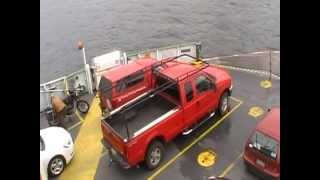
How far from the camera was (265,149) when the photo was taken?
9.58 metres

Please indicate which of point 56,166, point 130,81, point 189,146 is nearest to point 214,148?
point 189,146

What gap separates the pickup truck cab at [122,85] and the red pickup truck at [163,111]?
38cm

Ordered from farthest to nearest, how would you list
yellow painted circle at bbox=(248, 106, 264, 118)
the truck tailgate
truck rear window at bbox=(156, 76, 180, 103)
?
yellow painted circle at bbox=(248, 106, 264, 118), truck rear window at bbox=(156, 76, 180, 103), the truck tailgate

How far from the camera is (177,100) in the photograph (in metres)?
11.3

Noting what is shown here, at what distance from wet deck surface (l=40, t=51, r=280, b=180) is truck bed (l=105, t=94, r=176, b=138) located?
1.10 m

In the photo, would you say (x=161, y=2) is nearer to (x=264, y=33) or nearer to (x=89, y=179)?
(x=264, y=33)

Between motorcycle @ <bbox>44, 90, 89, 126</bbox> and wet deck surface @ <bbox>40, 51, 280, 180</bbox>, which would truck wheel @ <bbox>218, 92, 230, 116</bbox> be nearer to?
wet deck surface @ <bbox>40, 51, 280, 180</bbox>

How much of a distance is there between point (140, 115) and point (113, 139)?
140 centimetres

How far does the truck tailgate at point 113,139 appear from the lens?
9938 millimetres

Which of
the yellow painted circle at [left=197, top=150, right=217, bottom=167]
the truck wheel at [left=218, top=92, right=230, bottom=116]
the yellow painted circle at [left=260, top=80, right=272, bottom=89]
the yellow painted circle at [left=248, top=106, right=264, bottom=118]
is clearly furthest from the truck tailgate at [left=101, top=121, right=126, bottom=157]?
the yellow painted circle at [left=260, top=80, right=272, bottom=89]

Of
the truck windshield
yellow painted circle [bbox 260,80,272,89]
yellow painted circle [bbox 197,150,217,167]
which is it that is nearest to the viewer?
the truck windshield

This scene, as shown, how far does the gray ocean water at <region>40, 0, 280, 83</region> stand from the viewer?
93.8 feet
